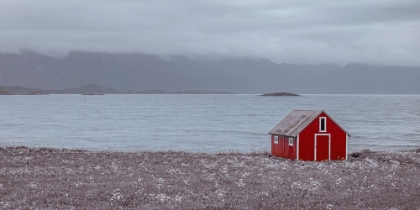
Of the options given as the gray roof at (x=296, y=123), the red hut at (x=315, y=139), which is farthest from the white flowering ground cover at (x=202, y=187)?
the gray roof at (x=296, y=123)

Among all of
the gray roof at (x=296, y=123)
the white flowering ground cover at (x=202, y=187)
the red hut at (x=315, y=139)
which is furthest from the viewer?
the gray roof at (x=296, y=123)

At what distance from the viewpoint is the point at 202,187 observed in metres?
25.2

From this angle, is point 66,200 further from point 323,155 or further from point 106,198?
point 323,155

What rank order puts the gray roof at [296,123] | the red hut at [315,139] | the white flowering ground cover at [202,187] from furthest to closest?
the gray roof at [296,123] < the red hut at [315,139] < the white flowering ground cover at [202,187]

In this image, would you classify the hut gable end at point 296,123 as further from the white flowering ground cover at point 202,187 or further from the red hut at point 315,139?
the white flowering ground cover at point 202,187

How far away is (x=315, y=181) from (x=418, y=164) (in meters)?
18.0

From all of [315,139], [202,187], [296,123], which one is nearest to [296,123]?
[296,123]

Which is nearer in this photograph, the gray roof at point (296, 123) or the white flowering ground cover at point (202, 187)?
the white flowering ground cover at point (202, 187)

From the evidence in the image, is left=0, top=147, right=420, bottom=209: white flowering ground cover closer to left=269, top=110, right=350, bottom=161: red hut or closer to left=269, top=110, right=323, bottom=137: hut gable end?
left=269, top=110, right=350, bottom=161: red hut

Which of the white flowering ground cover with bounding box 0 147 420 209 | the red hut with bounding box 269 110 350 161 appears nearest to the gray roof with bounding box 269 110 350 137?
the red hut with bounding box 269 110 350 161

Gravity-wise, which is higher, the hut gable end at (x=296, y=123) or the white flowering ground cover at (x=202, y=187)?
the hut gable end at (x=296, y=123)

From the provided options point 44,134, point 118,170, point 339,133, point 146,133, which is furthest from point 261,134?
point 118,170

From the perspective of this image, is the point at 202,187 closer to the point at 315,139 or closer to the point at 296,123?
the point at 315,139

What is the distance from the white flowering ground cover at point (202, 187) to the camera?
2011cm
